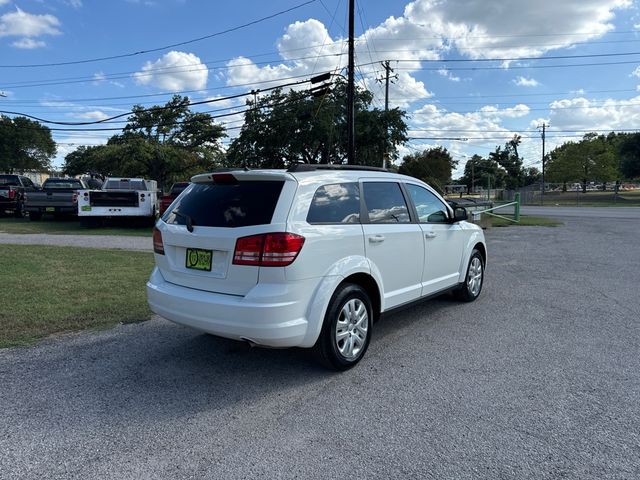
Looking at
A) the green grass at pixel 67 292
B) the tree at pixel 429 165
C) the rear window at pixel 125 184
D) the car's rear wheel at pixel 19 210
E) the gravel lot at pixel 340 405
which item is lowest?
the gravel lot at pixel 340 405

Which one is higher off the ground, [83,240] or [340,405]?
[83,240]

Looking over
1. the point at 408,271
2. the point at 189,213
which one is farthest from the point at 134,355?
the point at 408,271

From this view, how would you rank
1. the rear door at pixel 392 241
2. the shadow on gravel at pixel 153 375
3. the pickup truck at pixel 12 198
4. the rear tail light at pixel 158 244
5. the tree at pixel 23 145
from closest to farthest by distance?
the shadow on gravel at pixel 153 375
the rear tail light at pixel 158 244
the rear door at pixel 392 241
the pickup truck at pixel 12 198
the tree at pixel 23 145

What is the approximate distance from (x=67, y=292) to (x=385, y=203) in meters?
4.91

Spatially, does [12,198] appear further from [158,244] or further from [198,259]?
[198,259]

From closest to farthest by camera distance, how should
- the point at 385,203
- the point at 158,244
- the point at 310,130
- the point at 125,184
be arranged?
the point at 158,244, the point at 385,203, the point at 125,184, the point at 310,130

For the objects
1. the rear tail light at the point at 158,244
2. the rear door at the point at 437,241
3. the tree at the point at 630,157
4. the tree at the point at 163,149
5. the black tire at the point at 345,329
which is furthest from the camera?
the tree at the point at 630,157

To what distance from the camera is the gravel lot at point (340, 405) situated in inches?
110

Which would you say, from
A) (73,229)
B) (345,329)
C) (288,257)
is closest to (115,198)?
(73,229)

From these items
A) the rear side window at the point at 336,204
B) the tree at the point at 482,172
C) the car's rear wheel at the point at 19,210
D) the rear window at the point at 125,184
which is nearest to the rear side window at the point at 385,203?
the rear side window at the point at 336,204

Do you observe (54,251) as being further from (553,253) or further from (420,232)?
(553,253)

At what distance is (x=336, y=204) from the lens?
4219 mm

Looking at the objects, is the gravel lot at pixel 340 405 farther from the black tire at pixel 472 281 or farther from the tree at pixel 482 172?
the tree at pixel 482 172

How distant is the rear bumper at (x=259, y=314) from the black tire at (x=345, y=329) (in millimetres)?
296
